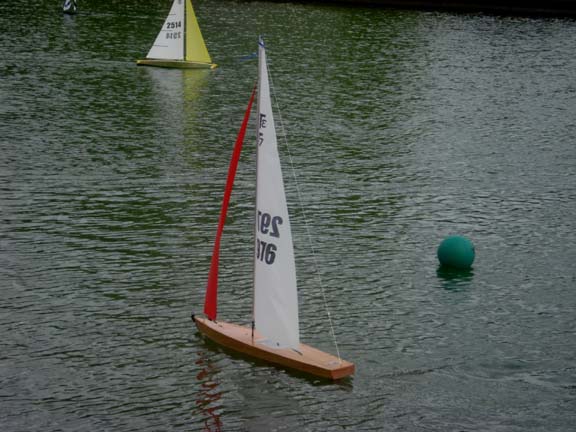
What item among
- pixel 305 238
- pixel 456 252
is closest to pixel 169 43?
pixel 305 238

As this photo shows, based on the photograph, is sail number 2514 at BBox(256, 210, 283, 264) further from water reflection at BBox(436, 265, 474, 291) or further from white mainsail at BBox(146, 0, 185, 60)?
white mainsail at BBox(146, 0, 185, 60)

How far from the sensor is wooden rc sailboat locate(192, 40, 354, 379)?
23.6 m

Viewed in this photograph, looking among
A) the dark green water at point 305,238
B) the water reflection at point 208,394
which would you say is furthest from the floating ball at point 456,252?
the water reflection at point 208,394

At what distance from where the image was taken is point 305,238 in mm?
35000

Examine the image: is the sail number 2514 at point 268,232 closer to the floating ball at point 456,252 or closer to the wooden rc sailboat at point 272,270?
the wooden rc sailboat at point 272,270

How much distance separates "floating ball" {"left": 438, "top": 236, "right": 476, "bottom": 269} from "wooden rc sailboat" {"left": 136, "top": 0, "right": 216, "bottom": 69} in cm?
3553

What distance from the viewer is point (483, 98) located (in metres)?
59.2

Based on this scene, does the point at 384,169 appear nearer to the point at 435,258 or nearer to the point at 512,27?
the point at 435,258

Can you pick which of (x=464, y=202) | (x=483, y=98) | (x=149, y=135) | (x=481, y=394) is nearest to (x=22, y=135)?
(x=149, y=135)

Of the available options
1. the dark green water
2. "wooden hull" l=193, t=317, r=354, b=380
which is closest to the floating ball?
the dark green water

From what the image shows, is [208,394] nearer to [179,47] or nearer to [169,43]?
[179,47]

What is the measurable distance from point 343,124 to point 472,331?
83.5 ft

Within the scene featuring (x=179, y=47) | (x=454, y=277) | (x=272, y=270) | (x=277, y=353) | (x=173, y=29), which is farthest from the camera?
(x=179, y=47)

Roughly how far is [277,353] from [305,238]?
10482mm
